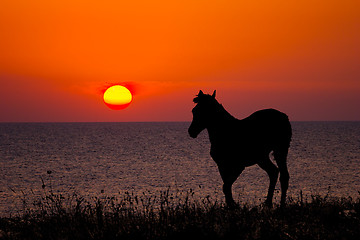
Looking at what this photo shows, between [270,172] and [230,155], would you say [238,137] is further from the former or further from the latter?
[270,172]

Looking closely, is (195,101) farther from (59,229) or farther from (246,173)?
(246,173)

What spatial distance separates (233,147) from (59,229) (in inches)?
154

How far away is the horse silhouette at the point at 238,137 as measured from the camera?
9.70m

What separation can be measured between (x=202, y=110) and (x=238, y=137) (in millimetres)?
979

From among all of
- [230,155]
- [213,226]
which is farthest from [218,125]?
[213,226]

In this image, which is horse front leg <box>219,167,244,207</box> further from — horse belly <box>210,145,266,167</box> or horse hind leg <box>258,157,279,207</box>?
horse hind leg <box>258,157,279,207</box>

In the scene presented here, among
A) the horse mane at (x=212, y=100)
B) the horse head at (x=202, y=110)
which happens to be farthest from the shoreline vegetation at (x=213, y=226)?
the horse mane at (x=212, y=100)

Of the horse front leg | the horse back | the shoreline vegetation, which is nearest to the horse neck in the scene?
the horse back

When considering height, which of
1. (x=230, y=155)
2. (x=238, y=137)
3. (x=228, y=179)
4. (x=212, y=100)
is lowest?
(x=228, y=179)

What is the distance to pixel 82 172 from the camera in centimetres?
4344

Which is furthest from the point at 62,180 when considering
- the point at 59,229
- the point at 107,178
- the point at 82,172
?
the point at 59,229

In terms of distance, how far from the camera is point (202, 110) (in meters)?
9.67

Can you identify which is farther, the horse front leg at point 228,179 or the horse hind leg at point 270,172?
the horse hind leg at point 270,172

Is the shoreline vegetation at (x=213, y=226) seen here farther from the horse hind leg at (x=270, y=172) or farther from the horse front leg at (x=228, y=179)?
the horse hind leg at (x=270, y=172)
